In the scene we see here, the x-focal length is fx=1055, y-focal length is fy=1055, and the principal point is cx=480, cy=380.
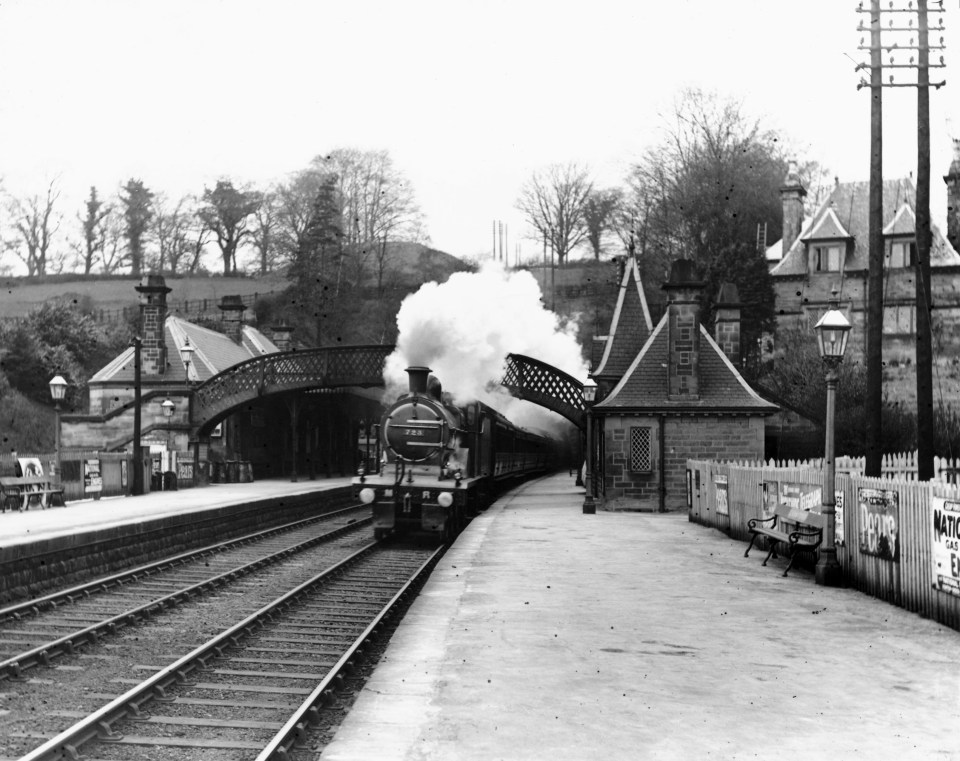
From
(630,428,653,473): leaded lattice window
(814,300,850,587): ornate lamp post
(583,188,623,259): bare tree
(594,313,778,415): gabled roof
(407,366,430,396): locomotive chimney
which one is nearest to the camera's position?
(814,300,850,587): ornate lamp post

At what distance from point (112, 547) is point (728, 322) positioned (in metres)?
19.9

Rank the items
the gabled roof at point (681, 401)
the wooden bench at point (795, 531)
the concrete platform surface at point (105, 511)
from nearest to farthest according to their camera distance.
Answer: the wooden bench at point (795, 531) < the concrete platform surface at point (105, 511) < the gabled roof at point (681, 401)

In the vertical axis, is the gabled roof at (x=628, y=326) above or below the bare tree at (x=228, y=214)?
below

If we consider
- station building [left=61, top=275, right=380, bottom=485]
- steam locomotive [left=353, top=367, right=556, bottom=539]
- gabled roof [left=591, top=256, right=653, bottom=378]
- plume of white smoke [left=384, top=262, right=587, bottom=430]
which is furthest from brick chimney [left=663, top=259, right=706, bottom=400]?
station building [left=61, top=275, right=380, bottom=485]

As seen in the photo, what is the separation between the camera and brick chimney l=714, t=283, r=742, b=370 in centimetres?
3120

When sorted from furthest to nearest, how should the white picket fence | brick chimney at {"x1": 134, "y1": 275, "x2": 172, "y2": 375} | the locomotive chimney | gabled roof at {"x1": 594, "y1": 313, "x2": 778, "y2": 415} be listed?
brick chimney at {"x1": 134, "y1": 275, "x2": 172, "y2": 375} → gabled roof at {"x1": 594, "y1": 313, "x2": 778, "y2": 415} → the white picket fence → the locomotive chimney

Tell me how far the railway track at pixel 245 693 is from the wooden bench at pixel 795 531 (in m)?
5.40

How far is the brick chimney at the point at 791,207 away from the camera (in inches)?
2035

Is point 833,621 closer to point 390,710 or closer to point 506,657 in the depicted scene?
point 506,657

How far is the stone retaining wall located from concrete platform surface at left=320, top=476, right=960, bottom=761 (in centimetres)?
575

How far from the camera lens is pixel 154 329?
4191cm

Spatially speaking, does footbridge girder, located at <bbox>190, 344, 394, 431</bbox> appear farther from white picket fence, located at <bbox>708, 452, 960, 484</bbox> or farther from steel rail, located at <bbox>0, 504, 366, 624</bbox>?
white picket fence, located at <bbox>708, 452, 960, 484</bbox>

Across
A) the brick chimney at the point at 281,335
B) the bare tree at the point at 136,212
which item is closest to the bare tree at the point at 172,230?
the bare tree at the point at 136,212

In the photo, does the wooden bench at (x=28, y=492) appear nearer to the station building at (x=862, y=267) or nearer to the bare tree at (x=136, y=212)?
the station building at (x=862, y=267)
